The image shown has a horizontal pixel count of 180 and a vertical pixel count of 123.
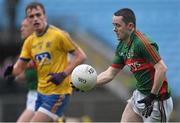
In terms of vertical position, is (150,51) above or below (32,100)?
above

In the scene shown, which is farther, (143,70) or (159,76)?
(143,70)

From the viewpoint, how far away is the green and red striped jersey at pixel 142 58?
22.5 ft

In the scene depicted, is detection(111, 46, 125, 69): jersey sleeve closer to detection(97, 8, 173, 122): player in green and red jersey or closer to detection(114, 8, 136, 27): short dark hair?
detection(97, 8, 173, 122): player in green and red jersey

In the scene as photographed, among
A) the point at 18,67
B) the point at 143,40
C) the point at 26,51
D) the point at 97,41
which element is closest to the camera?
the point at 143,40

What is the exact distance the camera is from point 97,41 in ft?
58.3

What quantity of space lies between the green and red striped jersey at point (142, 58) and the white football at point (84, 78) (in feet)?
1.45

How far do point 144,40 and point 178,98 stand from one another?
9.77m

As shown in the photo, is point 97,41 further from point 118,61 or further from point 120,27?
point 120,27

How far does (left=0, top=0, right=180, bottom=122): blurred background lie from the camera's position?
600 inches

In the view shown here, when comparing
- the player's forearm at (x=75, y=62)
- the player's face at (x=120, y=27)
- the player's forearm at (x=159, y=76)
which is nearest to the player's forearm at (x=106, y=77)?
the player's face at (x=120, y=27)

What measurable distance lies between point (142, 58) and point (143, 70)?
0.50 ft

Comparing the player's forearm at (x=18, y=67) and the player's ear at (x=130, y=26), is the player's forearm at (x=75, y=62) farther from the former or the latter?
the player's ear at (x=130, y=26)

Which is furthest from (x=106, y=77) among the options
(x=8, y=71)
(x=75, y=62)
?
(x=8, y=71)

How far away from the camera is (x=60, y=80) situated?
27.8 feet
